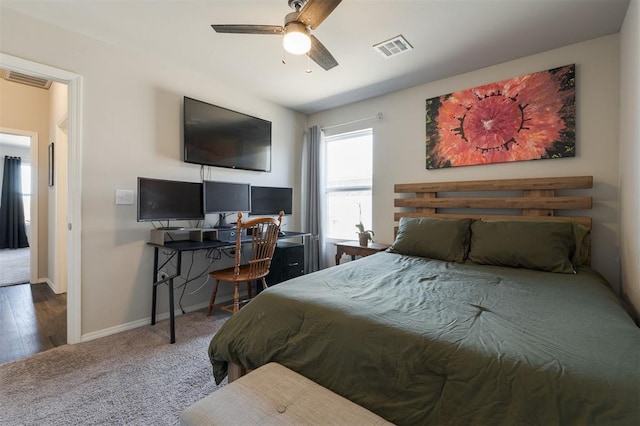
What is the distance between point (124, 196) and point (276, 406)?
2.36m

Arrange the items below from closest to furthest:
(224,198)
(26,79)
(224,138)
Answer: (224,198) < (224,138) < (26,79)

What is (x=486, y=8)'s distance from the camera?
196cm

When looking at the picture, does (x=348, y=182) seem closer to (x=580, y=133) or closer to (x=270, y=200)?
(x=270, y=200)

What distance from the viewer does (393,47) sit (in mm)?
2447

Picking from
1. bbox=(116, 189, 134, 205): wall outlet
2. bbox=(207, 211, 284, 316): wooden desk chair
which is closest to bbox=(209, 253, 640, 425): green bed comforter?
bbox=(207, 211, 284, 316): wooden desk chair

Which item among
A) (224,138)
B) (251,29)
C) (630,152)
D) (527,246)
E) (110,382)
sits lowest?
(110,382)

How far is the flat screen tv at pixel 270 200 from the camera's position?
3.46m

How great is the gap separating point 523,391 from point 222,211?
2763 mm

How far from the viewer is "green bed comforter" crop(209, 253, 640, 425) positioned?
2.48 feet

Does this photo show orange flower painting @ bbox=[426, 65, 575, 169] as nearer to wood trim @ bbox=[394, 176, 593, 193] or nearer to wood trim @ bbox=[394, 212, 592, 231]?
wood trim @ bbox=[394, 176, 593, 193]

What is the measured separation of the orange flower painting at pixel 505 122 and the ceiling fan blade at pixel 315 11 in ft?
6.28

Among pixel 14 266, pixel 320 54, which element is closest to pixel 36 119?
pixel 14 266

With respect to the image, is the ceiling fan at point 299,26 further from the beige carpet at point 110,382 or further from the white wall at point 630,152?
the beige carpet at point 110,382

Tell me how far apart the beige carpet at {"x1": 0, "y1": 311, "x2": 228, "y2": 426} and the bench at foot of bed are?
71 cm
